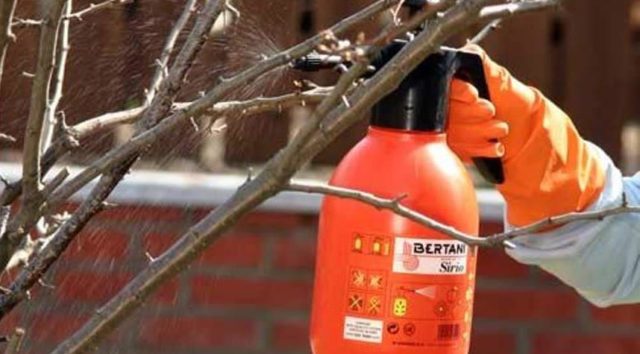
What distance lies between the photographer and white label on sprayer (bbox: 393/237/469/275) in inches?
76.1

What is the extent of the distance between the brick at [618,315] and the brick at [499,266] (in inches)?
8.9

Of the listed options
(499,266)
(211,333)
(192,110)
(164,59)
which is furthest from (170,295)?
(192,110)

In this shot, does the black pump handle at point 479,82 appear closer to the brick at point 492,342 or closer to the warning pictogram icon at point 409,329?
the warning pictogram icon at point 409,329

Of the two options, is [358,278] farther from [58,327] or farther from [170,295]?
[170,295]

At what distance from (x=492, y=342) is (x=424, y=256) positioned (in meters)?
2.68

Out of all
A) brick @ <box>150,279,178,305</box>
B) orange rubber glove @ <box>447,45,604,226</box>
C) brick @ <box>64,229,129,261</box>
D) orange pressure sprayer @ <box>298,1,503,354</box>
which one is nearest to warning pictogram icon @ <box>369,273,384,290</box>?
orange pressure sprayer @ <box>298,1,503,354</box>

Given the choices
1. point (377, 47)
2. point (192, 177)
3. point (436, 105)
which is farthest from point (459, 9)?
point (192, 177)

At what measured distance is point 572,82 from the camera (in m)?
4.88

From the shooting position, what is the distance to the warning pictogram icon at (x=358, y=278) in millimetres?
1943

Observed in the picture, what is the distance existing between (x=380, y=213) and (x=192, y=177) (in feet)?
8.21

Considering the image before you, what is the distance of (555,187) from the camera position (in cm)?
249

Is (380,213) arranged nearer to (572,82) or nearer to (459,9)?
(459,9)

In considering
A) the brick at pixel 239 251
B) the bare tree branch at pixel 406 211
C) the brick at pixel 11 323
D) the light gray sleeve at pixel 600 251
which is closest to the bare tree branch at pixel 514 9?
the bare tree branch at pixel 406 211

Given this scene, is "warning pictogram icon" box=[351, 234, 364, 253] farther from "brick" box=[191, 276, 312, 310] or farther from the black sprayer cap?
"brick" box=[191, 276, 312, 310]
